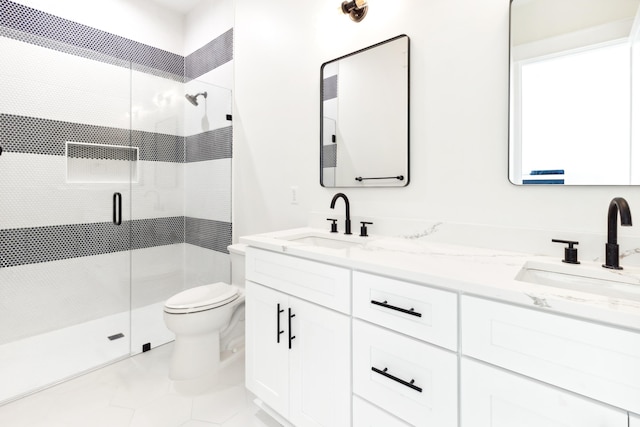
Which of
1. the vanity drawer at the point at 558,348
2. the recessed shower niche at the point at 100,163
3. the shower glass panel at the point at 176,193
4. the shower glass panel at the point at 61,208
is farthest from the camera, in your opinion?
the shower glass panel at the point at 176,193

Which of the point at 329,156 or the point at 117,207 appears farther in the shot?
the point at 117,207

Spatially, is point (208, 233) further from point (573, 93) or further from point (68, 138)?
point (573, 93)

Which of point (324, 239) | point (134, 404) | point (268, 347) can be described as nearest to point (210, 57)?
point (324, 239)

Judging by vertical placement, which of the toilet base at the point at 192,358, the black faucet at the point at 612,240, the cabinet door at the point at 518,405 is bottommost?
the toilet base at the point at 192,358

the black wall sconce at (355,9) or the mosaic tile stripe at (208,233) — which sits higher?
the black wall sconce at (355,9)

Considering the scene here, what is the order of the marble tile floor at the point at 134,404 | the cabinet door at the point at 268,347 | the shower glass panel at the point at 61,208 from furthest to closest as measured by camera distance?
1. the shower glass panel at the point at 61,208
2. the marble tile floor at the point at 134,404
3. the cabinet door at the point at 268,347

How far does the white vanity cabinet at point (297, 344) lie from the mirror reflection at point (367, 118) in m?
0.64

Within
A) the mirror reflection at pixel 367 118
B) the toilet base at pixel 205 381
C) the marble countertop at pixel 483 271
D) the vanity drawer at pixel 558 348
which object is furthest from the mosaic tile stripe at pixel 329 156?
the toilet base at pixel 205 381

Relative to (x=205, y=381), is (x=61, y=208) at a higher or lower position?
higher

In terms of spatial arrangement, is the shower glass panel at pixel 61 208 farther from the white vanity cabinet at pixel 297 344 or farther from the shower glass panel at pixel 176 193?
the white vanity cabinet at pixel 297 344

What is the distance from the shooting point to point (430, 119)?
1.44 metres

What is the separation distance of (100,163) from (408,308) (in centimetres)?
250

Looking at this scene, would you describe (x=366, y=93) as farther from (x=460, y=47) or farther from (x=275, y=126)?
(x=275, y=126)

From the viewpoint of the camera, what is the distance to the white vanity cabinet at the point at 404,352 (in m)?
0.89
